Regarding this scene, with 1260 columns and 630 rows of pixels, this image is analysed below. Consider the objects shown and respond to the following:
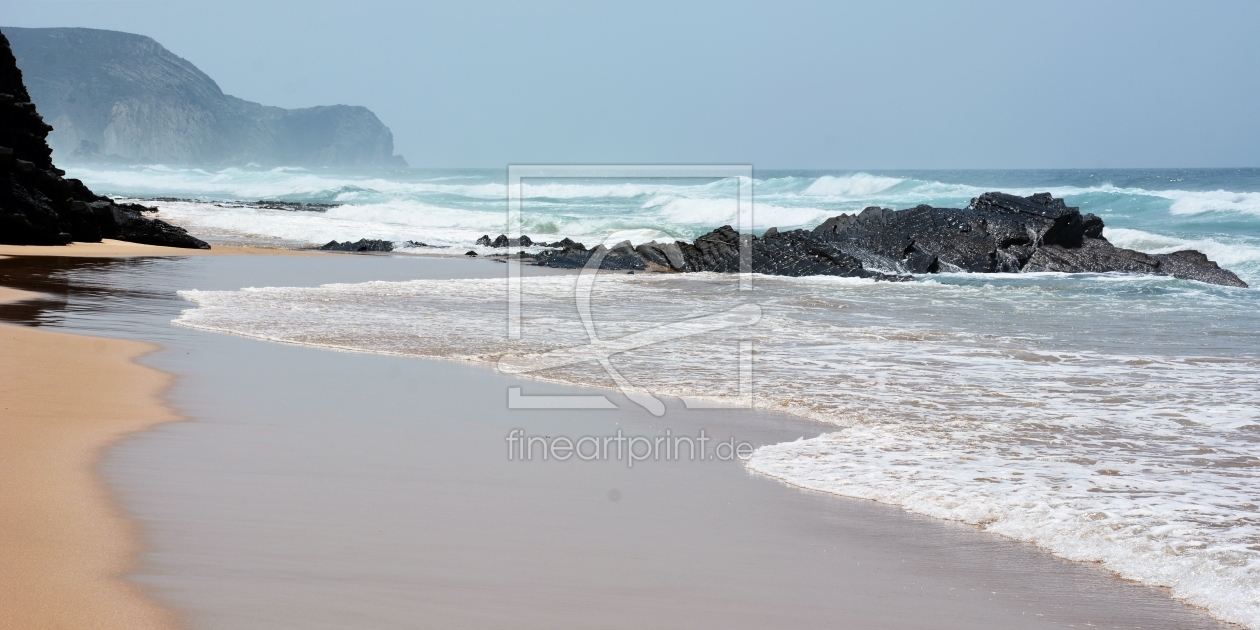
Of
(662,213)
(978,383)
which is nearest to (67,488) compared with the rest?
(978,383)

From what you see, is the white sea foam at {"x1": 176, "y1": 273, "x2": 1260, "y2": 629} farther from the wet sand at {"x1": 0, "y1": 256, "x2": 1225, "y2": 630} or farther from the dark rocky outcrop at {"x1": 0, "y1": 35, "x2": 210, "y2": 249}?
the dark rocky outcrop at {"x1": 0, "y1": 35, "x2": 210, "y2": 249}

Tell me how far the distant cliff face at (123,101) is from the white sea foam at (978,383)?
16126 centimetres

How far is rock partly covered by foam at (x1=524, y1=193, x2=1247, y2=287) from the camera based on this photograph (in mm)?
18500

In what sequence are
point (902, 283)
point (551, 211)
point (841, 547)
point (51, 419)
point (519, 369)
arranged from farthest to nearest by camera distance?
point (551, 211) < point (902, 283) < point (519, 369) < point (51, 419) < point (841, 547)

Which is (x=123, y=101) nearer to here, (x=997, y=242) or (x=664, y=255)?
(x=664, y=255)

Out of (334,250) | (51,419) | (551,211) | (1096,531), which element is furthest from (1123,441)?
(551,211)

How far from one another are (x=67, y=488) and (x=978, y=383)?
5.88 meters

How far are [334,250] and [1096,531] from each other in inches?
818

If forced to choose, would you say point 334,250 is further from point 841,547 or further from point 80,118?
point 80,118

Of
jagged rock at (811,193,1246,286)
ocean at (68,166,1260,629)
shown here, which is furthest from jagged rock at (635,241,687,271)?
jagged rock at (811,193,1246,286)

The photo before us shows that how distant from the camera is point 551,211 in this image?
4212cm

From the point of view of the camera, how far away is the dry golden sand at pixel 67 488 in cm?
289

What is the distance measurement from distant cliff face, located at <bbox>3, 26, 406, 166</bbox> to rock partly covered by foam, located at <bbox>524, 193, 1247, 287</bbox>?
155782mm

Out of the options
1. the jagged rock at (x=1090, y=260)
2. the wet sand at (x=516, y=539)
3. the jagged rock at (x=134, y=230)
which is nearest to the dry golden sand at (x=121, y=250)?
the jagged rock at (x=134, y=230)
